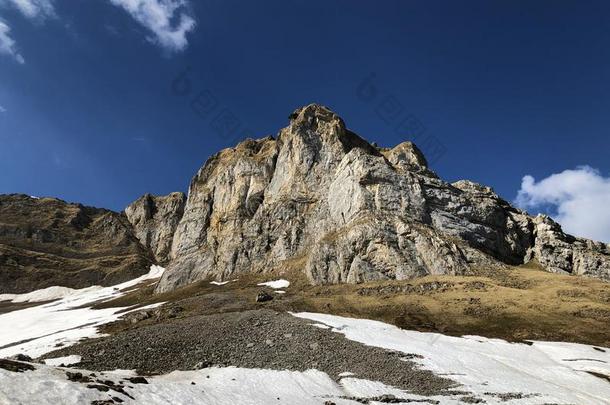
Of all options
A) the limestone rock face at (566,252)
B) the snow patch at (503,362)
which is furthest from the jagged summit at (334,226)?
the snow patch at (503,362)

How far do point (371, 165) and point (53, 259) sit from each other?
511ft

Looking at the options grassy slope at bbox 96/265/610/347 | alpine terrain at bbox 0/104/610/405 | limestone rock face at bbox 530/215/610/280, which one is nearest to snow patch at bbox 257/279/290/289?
alpine terrain at bbox 0/104/610/405

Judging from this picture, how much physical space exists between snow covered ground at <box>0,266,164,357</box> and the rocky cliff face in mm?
28789

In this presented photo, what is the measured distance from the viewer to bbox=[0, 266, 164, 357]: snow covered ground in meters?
59.0

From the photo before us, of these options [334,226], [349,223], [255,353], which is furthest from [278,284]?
[255,353]

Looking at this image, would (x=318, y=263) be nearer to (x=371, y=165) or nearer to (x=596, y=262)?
(x=371, y=165)

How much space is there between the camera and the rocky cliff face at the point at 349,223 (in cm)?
10344

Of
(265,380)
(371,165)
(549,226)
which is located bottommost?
(265,380)

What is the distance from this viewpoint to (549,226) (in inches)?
5335

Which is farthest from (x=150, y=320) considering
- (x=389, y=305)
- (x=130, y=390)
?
(x=130, y=390)

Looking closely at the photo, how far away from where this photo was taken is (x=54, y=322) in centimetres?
8906

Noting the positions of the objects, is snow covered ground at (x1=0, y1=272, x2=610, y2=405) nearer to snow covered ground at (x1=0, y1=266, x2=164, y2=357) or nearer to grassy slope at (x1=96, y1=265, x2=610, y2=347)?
snow covered ground at (x1=0, y1=266, x2=164, y2=357)

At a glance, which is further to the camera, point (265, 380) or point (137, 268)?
point (137, 268)

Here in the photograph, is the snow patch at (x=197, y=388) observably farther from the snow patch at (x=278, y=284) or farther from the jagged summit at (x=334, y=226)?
the snow patch at (x=278, y=284)
